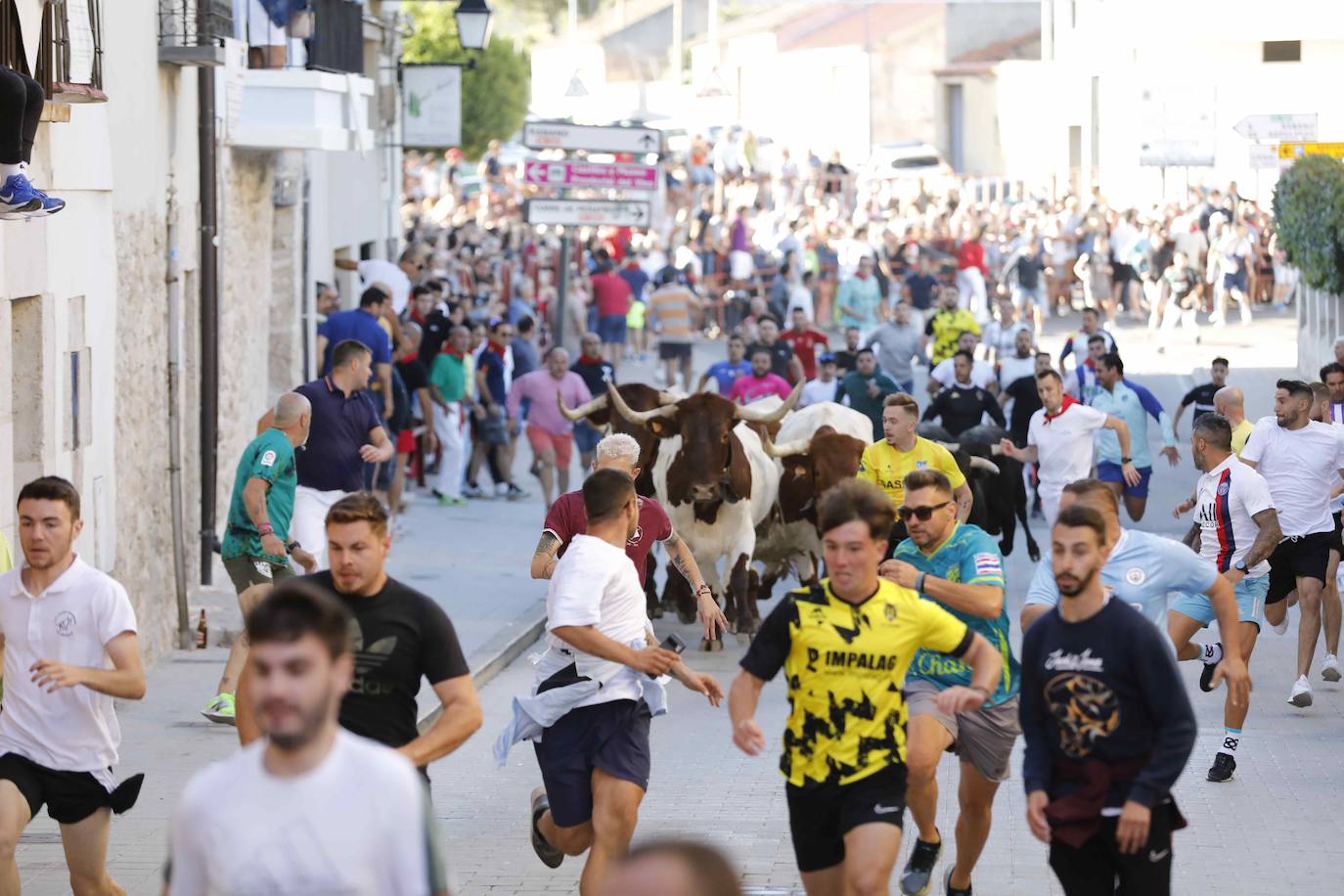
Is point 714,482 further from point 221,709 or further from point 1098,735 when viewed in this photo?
point 1098,735

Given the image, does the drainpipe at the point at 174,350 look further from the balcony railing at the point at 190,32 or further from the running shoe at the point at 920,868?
the running shoe at the point at 920,868

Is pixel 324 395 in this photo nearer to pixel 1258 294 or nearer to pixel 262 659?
pixel 262 659

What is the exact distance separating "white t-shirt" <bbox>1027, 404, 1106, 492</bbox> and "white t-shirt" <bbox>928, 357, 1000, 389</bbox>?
160 inches

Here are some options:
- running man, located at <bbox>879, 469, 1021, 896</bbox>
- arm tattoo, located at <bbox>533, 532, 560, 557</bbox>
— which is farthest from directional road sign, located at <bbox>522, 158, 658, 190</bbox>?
running man, located at <bbox>879, 469, 1021, 896</bbox>

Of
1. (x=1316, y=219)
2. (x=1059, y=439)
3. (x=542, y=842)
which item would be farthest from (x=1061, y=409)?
(x=542, y=842)

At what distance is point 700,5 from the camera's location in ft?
287

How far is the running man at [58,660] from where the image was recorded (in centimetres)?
706

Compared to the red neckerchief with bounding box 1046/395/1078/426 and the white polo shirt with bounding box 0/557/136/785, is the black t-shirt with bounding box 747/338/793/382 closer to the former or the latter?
the red neckerchief with bounding box 1046/395/1078/426

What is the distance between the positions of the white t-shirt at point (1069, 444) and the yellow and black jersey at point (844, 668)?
975cm

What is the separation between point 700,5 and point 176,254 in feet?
244

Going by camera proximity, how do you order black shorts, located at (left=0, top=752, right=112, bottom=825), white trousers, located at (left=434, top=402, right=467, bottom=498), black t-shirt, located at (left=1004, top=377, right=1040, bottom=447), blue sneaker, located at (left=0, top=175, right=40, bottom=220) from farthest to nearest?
white trousers, located at (left=434, top=402, right=467, bottom=498)
black t-shirt, located at (left=1004, top=377, right=1040, bottom=447)
blue sneaker, located at (left=0, top=175, right=40, bottom=220)
black shorts, located at (left=0, top=752, right=112, bottom=825)

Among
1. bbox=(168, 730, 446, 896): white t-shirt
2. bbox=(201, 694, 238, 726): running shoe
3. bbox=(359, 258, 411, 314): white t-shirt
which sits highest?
bbox=(359, 258, 411, 314): white t-shirt

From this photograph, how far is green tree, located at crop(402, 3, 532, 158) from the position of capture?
49.6m

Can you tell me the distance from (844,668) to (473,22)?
59.8ft
